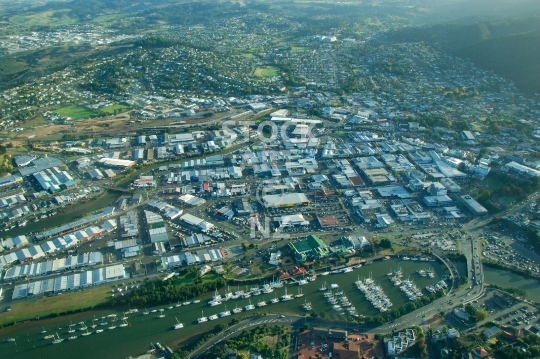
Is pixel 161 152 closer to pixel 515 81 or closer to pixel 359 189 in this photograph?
pixel 359 189

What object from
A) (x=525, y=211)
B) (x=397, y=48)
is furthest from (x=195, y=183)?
(x=397, y=48)

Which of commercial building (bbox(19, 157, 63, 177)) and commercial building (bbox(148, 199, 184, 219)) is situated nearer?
commercial building (bbox(148, 199, 184, 219))

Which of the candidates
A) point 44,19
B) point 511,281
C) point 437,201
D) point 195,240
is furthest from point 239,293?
point 44,19

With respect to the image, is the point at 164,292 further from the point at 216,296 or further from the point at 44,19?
the point at 44,19

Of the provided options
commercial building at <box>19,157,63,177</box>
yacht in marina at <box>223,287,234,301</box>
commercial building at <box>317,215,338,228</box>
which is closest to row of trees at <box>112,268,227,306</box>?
yacht in marina at <box>223,287,234,301</box>

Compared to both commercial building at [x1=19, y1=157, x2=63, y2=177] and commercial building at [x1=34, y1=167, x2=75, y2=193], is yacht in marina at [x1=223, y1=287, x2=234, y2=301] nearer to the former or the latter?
commercial building at [x1=34, y1=167, x2=75, y2=193]

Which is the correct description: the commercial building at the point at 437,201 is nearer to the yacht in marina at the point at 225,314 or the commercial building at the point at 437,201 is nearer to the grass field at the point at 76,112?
the yacht in marina at the point at 225,314

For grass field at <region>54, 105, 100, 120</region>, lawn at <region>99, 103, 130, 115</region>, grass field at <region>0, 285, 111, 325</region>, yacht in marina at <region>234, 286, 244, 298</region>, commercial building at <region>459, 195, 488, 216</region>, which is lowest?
grass field at <region>54, 105, 100, 120</region>
